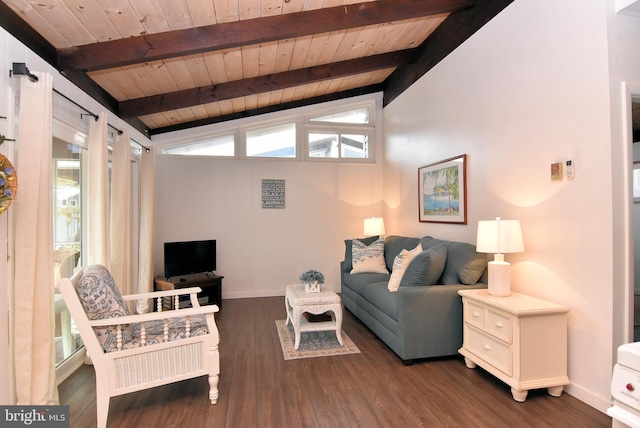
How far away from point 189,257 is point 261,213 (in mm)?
1286

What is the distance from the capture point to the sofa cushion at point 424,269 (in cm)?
293

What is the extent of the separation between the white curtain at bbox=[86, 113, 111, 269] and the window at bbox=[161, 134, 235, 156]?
2.23 meters

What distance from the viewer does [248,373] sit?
2.71 metres

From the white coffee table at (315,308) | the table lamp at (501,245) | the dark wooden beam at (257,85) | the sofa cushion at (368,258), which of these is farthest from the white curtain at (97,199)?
the table lamp at (501,245)

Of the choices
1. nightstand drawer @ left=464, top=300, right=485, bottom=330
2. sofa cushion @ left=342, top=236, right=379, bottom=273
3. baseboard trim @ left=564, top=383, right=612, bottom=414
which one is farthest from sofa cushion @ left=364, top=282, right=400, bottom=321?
baseboard trim @ left=564, top=383, right=612, bottom=414

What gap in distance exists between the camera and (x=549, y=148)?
8.30 feet

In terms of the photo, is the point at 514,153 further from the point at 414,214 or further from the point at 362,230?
the point at 362,230

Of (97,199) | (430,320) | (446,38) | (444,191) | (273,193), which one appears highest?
(446,38)

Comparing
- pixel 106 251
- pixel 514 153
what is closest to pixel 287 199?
pixel 106 251

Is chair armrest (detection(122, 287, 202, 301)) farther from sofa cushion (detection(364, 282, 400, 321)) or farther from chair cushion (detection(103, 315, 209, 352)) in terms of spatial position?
sofa cushion (detection(364, 282, 400, 321))

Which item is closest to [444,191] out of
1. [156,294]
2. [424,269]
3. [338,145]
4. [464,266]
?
[464,266]

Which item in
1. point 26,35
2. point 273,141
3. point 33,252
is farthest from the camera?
point 273,141

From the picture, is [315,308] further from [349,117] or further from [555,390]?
[349,117]

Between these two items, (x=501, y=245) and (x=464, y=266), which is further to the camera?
(x=464, y=266)
